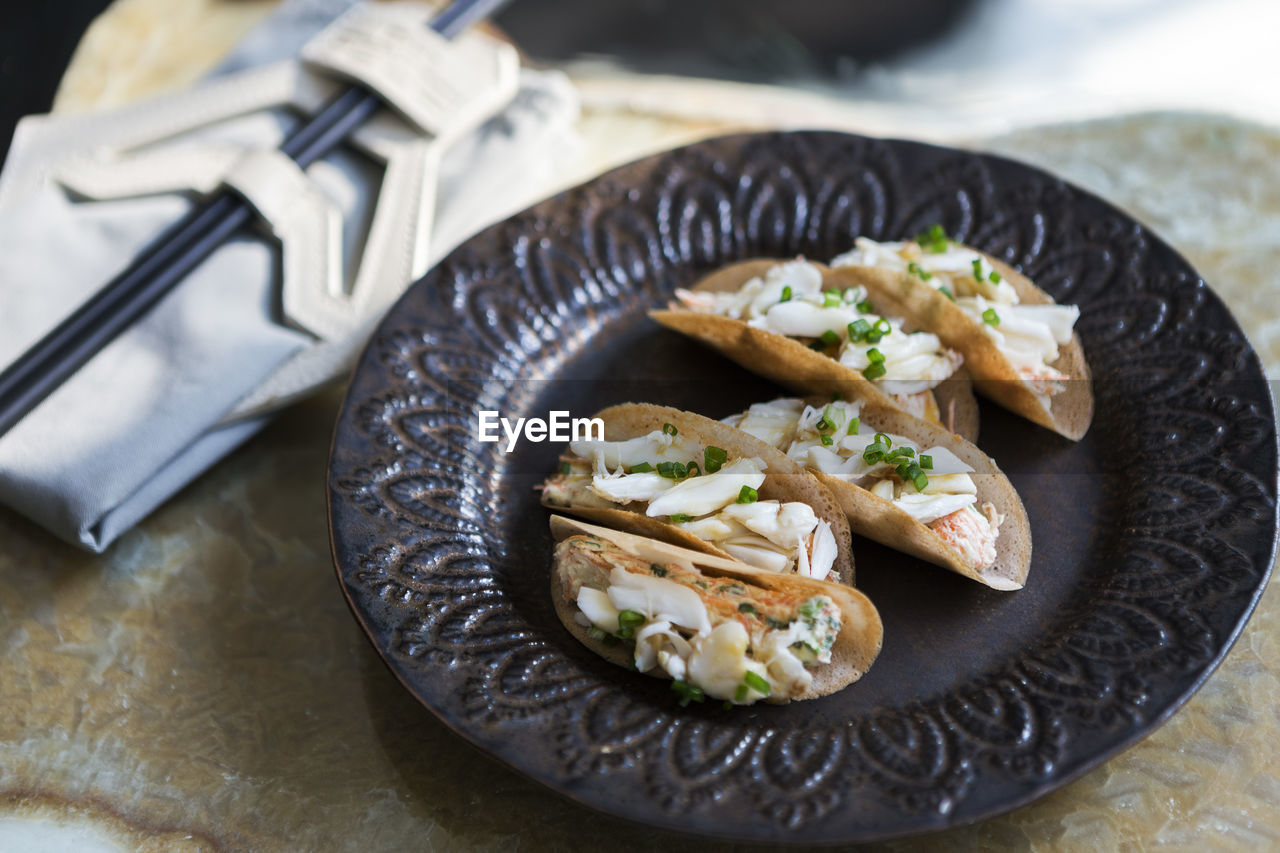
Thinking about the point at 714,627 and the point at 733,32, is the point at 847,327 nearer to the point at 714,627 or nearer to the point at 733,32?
the point at 714,627

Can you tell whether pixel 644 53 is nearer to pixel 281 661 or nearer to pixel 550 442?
pixel 550 442

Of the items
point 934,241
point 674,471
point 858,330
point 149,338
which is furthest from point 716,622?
point 149,338

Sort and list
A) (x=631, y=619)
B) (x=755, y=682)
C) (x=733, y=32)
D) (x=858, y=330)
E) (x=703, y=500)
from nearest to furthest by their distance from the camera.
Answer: (x=755, y=682) → (x=631, y=619) → (x=703, y=500) → (x=858, y=330) → (x=733, y=32)

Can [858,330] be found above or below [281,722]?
above

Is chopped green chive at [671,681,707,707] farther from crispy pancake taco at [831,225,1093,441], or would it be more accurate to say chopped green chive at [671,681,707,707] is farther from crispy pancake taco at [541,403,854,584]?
crispy pancake taco at [831,225,1093,441]

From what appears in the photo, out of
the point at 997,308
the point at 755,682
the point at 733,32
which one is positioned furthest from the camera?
the point at 733,32

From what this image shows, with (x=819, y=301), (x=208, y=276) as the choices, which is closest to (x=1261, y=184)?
(x=819, y=301)
